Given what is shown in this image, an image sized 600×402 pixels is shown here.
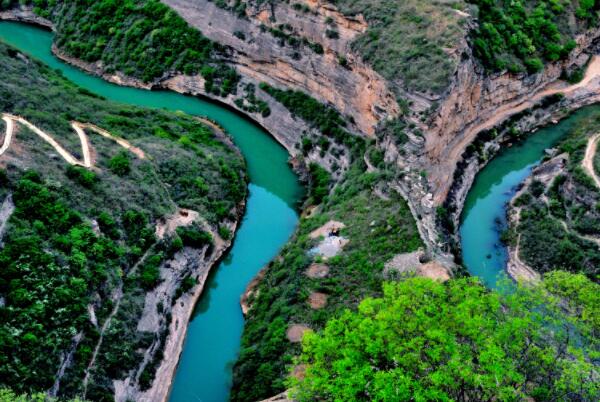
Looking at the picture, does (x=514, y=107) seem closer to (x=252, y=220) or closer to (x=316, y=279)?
(x=252, y=220)

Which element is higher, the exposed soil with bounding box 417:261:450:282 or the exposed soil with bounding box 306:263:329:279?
the exposed soil with bounding box 417:261:450:282

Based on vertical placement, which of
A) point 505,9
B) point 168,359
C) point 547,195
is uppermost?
point 505,9

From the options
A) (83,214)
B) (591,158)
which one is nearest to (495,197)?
(591,158)

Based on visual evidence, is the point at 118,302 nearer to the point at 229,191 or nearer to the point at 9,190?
the point at 9,190

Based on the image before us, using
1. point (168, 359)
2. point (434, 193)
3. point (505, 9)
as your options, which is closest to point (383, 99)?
point (434, 193)

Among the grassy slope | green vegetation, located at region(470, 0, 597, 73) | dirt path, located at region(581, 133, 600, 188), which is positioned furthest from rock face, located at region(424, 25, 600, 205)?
the grassy slope

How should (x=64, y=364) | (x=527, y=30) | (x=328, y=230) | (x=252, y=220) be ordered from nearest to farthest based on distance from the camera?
1. (x=64, y=364)
2. (x=328, y=230)
3. (x=252, y=220)
4. (x=527, y=30)

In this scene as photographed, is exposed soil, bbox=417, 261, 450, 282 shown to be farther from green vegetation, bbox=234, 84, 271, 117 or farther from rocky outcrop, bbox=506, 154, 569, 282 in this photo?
green vegetation, bbox=234, 84, 271, 117
